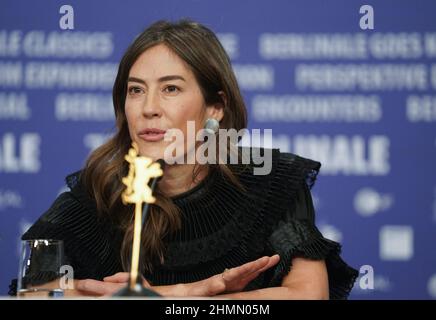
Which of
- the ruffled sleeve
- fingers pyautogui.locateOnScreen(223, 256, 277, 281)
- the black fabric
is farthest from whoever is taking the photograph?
the black fabric

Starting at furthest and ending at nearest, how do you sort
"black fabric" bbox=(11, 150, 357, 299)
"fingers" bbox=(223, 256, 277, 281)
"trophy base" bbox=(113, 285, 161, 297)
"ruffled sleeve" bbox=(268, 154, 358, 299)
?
"black fabric" bbox=(11, 150, 357, 299)
"ruffled sleeve" bbox=(268, 154, 358, 299)
"fingers" bbox=(223, 256, 277, 281)
"trophy base" bbox=(113, 285, 161, 297)

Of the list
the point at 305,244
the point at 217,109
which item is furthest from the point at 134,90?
the point at 305,244

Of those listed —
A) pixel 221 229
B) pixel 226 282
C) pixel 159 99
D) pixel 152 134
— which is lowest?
pixel 226 282

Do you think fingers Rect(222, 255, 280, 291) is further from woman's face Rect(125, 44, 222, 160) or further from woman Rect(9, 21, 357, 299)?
woman's face Rect(125, 44, 222, 160)

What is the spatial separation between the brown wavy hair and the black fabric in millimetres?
51

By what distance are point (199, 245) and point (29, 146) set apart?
132 cm

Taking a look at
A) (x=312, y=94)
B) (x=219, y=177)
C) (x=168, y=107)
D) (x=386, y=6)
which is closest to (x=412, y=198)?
(x=312, y=94)

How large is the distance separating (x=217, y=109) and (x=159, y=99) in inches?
10.5

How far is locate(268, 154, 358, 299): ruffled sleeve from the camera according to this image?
2.48 metres

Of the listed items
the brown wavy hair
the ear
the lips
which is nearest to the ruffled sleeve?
the brown wavy hair

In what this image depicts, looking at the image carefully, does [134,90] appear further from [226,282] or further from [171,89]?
[226,282]

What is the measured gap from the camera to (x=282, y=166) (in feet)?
9.00

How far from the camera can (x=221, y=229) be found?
8.68ft

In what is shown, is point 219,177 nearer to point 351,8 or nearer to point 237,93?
point 237,93
